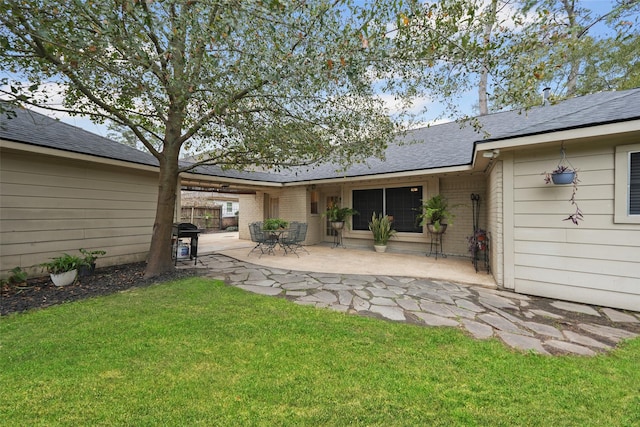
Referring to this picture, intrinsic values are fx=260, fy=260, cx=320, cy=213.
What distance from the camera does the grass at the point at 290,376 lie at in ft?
5.41

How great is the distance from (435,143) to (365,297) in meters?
6.44

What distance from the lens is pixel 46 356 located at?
90.4 inches

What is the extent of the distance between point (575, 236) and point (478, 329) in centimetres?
233

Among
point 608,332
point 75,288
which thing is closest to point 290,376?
point 608,332

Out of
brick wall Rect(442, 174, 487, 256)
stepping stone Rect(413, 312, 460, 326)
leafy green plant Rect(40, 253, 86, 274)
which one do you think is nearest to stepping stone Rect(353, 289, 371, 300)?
stepping stone Rect(413, 312, 460, 326)

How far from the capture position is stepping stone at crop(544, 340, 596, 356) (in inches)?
95.4

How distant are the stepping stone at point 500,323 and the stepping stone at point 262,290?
9.33ft

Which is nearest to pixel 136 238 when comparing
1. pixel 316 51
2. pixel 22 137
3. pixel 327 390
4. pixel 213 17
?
pixel 22 137

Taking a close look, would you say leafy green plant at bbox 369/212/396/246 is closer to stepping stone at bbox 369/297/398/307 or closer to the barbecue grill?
stepping stone at bbox 369/297/398/307

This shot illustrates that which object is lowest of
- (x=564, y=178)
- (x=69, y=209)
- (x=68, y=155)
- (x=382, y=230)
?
(x=382, y=230)

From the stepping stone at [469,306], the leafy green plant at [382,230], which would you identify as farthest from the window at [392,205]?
the stepping stone at [469,306]

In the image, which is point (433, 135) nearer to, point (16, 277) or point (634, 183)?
point (634, 183)

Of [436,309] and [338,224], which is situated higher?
[338,224]

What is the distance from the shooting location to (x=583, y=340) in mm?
2664
